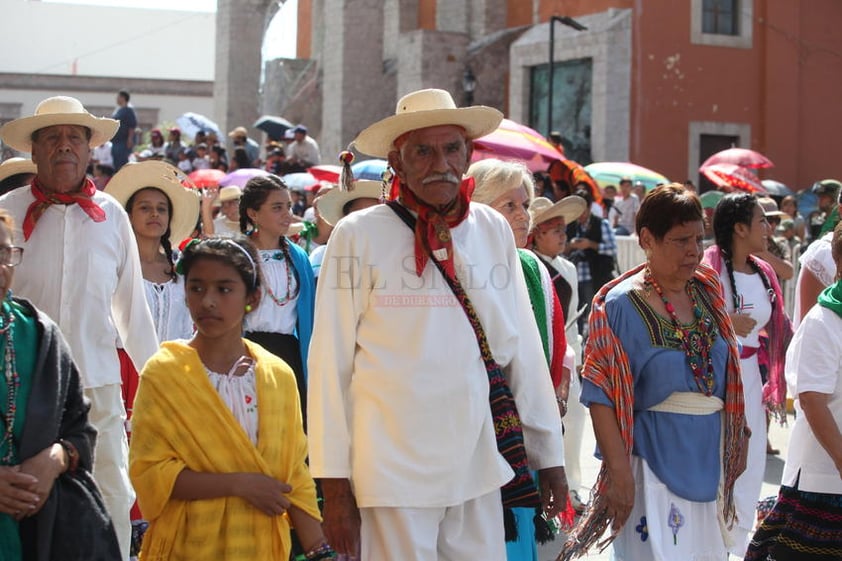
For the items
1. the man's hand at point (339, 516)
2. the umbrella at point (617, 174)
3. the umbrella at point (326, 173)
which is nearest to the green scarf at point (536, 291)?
the man's hand at point (339, 516)

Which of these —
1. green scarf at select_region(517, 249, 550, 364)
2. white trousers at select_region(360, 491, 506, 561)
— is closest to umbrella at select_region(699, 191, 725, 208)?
green scarf at select_region(517, 249, 550, 364)

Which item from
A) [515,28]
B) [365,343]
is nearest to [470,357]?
[365,343]

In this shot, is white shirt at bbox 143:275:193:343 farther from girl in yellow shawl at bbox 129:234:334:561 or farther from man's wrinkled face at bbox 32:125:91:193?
girl in yellow shawl at bbox 129:234:334:561

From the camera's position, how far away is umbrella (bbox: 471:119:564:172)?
1445cm

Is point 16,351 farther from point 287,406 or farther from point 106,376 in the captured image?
point 106,376

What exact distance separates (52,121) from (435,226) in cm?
238

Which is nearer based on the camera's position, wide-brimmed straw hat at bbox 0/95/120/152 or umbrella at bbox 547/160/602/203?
wide-brimmed straw hat at bbox 0/95/120/152

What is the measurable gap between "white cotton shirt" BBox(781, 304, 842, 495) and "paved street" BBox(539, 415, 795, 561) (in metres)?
1.98

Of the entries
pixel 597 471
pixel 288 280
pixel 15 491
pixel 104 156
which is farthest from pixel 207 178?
pixel 15 491

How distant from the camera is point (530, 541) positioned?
5.13 meters

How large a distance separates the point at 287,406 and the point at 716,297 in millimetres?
2043

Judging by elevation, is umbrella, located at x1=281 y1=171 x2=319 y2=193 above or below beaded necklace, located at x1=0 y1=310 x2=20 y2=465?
above

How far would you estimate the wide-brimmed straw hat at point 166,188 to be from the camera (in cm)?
764

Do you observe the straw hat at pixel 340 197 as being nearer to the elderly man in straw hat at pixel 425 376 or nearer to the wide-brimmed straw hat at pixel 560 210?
the wide-brimmed straw hat at pixel 560 210
